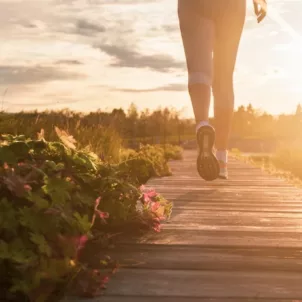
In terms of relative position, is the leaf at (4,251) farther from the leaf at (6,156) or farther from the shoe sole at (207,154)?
the shoe sole at (207,154)

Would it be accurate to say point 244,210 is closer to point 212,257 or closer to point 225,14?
point 212,257

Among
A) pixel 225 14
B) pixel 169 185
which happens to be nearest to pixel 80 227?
pixel 225 14

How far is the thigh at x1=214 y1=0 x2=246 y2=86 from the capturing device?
4.10m

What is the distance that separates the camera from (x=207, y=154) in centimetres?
385

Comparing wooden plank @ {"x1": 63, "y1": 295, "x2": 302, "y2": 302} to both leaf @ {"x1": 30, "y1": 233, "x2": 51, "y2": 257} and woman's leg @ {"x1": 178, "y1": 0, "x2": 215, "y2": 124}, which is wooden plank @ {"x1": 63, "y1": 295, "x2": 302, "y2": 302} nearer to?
leaf @ {"x1": 30, "y1": 233, "x2": 51, "y2": 257}

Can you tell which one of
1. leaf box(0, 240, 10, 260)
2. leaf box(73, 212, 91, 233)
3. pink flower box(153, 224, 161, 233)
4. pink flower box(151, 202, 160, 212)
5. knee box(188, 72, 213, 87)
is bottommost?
pink flower box(153, 224, 161, 233)

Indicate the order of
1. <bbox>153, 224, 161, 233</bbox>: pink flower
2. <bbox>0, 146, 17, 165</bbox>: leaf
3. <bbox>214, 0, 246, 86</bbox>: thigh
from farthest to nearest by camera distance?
<bbox>214, 0, 246, 86</bbox>: thigh < <bbox>153, 224, 161, 233</bbox>: pink flower < <bbox>0, 146, 17, 165</bbox>: leaf

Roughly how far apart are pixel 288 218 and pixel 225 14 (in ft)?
6.24

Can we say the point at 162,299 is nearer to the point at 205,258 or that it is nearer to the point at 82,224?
the point at 82,224

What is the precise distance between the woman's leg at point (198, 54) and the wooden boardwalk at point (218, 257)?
0.92 m

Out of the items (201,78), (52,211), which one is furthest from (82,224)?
(201,78)

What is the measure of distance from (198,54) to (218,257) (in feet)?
7.71

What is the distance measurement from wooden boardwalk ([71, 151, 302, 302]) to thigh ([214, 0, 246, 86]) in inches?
54.9

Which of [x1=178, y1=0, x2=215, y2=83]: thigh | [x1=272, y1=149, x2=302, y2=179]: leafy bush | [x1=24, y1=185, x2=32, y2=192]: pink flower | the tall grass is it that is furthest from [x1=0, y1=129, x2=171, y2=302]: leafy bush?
[x1=272, y1=149, x2=302, y2=179]: leafy bush
